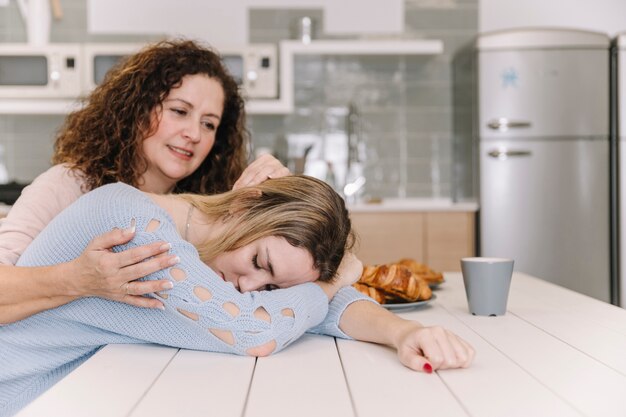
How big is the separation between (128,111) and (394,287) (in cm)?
86

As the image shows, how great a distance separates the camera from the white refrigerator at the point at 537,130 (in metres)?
3.54

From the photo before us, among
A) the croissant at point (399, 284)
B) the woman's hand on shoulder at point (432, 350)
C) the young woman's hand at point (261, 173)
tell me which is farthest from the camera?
the young woman's hand at point (261, 173)

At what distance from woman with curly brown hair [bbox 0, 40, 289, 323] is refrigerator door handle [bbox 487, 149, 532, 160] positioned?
1.77 meters

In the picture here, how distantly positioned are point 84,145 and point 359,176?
2.28 m

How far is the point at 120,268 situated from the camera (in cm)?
103

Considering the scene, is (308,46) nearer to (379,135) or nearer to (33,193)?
(379,135)

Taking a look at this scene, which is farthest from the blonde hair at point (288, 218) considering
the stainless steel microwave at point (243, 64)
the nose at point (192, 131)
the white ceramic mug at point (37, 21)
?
the white ceramic mug at point (37, 21)

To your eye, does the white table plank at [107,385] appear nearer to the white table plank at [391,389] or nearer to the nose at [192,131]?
the white table plank at [391,389]

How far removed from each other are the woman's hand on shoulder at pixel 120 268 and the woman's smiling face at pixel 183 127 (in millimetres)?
776

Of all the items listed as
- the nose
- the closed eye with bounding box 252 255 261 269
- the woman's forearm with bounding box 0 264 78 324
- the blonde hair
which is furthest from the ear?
the nose

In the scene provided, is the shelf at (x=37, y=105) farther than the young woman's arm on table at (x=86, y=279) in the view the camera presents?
Yes

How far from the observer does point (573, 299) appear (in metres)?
1.49

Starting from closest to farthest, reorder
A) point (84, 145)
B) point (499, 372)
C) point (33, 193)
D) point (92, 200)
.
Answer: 1. point (499, 372)
2. point (92, 200)
3. point (33, 193)
4. point (84, 145)

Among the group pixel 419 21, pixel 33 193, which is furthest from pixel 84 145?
pixel 419 21
